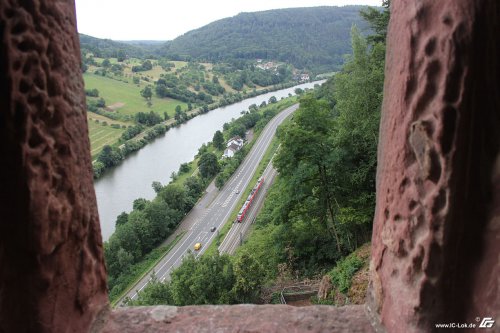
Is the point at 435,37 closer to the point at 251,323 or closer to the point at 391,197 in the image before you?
the point at 391,197

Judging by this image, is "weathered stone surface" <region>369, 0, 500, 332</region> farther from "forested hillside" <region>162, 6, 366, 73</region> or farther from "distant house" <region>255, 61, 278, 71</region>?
"distant house" <region>255, 61, 278, 71</region>

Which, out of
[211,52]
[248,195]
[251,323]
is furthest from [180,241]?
[211,52]

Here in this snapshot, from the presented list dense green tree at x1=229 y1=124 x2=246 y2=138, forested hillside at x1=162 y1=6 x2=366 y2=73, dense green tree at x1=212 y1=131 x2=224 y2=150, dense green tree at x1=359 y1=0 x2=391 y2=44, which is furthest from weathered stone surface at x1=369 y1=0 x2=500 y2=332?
forested hillside at x1=162 y1=6 x2=366 y2=73

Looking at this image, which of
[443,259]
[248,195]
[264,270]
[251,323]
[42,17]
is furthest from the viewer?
[248,195]

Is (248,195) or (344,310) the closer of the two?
(344,310)

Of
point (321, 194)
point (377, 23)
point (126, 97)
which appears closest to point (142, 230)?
point (321, 194)

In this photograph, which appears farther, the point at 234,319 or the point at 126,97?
the point at 126,97

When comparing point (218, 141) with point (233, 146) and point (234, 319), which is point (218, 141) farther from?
point (234, 319)
